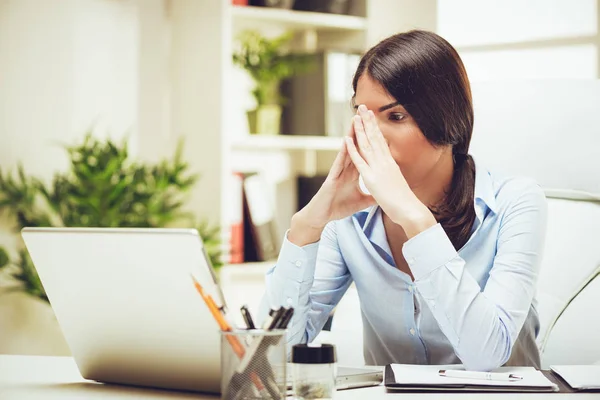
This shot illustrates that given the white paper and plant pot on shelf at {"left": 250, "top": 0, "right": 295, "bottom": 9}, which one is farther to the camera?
plant pot on shelf at {"left": 250, "top": 0, "right": 295, "bottom": 9}

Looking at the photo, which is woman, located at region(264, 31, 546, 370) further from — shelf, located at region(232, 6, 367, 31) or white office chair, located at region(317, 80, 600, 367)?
shelf, located at region(232, 6, 367, 31)

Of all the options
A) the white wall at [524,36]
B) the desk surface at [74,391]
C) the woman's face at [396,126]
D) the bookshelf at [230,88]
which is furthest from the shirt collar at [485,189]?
the white wall at [524,36]

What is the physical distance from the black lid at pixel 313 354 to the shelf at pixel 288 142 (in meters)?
2.18

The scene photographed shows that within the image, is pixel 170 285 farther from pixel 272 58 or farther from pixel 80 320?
pixel 272 58

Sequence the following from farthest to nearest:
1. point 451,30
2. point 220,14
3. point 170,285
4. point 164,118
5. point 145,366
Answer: point 451,30, point 164,118, point 220,14, point 145,366, point 170,285

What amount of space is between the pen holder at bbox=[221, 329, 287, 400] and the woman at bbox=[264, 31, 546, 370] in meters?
0.40

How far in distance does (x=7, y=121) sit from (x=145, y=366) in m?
1.88

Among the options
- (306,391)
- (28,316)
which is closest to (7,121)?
(28,316)

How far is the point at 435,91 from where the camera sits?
1.40 meters

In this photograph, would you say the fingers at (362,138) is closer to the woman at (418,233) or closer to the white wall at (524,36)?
the woman at (418,233)

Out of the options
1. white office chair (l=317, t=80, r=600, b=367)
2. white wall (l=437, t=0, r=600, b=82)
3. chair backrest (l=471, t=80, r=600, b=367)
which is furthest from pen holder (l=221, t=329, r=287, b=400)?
white wall (l=437, t=0, r=600, b=82)

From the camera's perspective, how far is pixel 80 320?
1023mm

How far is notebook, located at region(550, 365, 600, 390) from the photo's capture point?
101cm

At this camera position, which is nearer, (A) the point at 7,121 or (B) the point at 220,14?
(A) the point at 7,121
